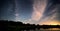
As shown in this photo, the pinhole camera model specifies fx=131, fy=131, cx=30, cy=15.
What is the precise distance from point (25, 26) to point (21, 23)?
4.38ft

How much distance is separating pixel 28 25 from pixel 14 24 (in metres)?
3.47

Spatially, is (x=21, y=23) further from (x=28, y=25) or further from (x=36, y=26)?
(x=36, y=26)

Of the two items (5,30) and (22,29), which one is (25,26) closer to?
(22,29)

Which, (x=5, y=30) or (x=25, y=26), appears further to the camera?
(x=25, y=26)

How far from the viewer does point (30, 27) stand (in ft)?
109

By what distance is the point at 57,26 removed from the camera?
3322 cm

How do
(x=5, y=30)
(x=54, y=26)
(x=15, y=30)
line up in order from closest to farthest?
1. (x=5, y=30)
2. (x=15, y=30)
3. (x=54, y=26)

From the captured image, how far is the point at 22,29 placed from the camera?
3238cm

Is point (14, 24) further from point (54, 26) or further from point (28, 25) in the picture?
point (54, 26)

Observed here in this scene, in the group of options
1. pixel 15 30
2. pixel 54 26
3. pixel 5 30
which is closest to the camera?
pixel 5 30

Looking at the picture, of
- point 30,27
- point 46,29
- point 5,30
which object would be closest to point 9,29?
point 5,30

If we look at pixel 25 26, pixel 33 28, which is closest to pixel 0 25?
pixel 25 26

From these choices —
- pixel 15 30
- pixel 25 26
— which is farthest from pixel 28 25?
pixel 15 30

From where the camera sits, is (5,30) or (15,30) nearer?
(5,30)
